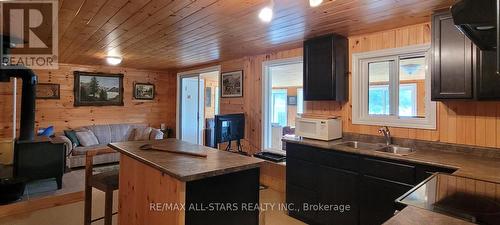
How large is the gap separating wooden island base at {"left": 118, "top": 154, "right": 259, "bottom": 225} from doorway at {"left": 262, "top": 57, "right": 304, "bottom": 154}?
7.48 ft

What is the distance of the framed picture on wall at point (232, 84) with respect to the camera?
4915mm

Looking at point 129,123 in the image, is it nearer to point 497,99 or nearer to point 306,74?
point 306,74

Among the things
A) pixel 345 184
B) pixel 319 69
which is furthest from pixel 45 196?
pixel 319 69

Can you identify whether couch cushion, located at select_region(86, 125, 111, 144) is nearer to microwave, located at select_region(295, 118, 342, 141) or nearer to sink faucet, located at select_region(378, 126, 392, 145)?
microwave, located at select_region(295, 118, 342, 141)

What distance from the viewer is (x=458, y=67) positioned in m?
2.29

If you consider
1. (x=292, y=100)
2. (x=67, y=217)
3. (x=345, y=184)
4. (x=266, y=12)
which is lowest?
(x=67, y=217)

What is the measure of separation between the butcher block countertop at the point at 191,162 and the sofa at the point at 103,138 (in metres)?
3.51

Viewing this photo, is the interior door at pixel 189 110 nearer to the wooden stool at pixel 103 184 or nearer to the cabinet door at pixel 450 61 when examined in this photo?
the wooden stool at pixel 103 184

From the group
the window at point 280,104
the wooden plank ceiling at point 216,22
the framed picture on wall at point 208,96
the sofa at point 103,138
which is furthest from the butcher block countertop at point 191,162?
the framed picture on wall at point 208,96

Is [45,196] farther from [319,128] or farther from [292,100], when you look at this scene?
[292,100]

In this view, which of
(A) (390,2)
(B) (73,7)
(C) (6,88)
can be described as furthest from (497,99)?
(C) (6,88)

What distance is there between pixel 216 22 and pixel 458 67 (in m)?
2.22

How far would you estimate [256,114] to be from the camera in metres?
4.61

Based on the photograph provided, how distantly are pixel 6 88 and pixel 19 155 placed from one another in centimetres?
217
